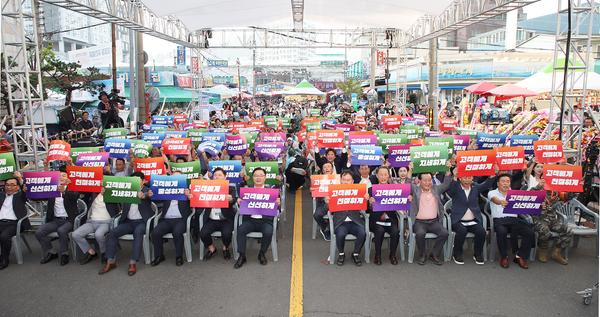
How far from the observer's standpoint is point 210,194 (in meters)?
6.45

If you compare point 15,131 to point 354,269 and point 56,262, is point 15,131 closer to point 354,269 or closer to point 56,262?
point 56,262

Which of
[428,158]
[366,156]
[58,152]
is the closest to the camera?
[428,158]

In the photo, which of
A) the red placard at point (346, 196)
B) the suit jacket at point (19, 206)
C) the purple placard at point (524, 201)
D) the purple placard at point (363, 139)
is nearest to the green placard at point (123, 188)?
the suit jacket at point (19, 206)

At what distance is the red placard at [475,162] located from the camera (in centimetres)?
709

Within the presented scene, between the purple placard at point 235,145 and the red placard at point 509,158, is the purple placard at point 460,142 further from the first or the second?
the purple placard at point 235,145

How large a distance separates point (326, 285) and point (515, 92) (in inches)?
605

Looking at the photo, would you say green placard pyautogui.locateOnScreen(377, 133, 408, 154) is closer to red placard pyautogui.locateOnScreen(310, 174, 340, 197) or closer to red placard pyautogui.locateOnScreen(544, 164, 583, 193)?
red placard pyautogui.locateOnScreen(310, 174, 340, 197)

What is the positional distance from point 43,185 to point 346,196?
4223 mm

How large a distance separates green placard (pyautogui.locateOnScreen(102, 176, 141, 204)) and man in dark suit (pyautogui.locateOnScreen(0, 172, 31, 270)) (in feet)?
4.29

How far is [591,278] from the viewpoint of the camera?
5.87m

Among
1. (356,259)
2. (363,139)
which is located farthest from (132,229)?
(363,139)

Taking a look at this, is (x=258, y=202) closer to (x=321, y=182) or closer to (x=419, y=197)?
(x=321, y=182)

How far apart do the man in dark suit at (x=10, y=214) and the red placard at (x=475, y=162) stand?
6.18 m

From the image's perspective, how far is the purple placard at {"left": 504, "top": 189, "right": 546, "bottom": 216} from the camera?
6.32 metres
